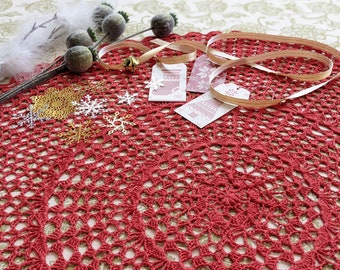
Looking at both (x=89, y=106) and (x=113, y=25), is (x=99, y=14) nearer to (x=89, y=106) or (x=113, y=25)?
(x=113, y=25)

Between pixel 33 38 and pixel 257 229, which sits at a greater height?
pixel 33 38

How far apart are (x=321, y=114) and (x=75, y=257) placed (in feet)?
1.73

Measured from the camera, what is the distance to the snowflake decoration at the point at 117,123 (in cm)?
85

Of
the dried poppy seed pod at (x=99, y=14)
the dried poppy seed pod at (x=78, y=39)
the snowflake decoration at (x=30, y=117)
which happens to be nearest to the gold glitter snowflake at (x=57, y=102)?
the snowflake decoration at (x=30, y=117)

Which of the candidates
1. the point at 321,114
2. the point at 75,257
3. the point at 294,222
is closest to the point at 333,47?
the point at 321,114

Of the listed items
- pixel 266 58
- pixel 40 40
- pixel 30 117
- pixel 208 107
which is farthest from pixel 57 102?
pixel 266 58

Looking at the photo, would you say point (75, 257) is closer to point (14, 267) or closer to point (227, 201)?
point (14, 267)

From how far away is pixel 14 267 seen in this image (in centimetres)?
63

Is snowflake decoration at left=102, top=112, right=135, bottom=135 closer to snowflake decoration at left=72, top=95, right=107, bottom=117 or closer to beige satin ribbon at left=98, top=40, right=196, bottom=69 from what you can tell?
snowflake decoration at left=72, top=95, right=107, bottom=117

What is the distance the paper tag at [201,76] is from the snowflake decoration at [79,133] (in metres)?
0.22

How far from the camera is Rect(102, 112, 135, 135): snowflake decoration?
0.85m

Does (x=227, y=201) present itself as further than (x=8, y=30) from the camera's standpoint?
No

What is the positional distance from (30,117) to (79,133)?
0.11 metres

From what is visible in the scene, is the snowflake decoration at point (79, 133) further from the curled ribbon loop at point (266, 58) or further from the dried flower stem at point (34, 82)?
the curled ribbon loop at point (266, 58)
